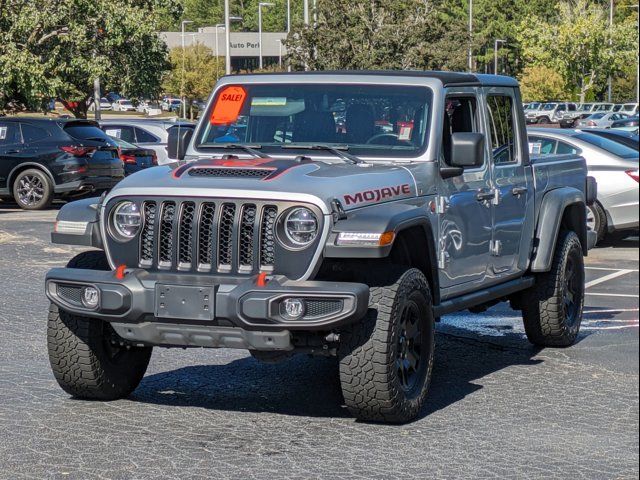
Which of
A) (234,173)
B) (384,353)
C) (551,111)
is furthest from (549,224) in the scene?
(551,111)

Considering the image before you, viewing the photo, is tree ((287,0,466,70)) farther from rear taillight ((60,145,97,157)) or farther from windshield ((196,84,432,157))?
windshield ((196,84,432,157))

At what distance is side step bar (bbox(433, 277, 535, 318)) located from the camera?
724cm

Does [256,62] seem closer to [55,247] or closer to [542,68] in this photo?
[542,68]

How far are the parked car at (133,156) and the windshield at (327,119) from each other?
17136mm

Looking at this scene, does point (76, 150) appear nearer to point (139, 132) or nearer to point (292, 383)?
point (139, 132)

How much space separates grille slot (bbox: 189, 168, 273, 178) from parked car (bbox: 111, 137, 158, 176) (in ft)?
60.0

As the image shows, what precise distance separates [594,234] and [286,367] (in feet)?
9.71

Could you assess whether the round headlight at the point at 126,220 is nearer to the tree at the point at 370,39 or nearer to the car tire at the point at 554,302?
the car tire at the point at 554,302

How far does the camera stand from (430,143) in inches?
287

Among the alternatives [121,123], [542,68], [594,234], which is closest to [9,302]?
[594,234]

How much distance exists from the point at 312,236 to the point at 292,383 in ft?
6.06

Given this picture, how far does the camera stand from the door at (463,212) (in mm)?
7297

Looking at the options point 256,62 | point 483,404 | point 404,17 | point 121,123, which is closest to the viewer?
point 483,404

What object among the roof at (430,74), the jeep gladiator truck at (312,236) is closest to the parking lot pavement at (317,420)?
the jeep gladiator truck at (312,236)
